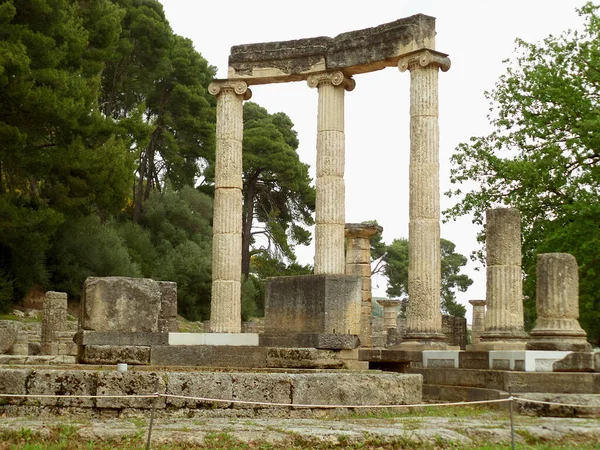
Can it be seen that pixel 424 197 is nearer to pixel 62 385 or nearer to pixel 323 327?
pixel 323 327

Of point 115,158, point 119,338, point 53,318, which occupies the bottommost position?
point 119,338

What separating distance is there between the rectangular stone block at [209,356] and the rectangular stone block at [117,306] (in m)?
0.45

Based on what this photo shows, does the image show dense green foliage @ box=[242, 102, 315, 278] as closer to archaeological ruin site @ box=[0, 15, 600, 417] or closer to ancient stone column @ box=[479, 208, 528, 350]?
archaeological ruin site @ box=[0, 15, 600, 417]

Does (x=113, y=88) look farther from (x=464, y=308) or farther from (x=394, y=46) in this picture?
(x=464, y=308)

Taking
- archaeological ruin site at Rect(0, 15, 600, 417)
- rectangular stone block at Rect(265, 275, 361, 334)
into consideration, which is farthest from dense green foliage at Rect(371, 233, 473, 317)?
rectangular stone block at Rect(265, 275, 361, 334)

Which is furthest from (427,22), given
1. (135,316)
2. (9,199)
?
(9,199)

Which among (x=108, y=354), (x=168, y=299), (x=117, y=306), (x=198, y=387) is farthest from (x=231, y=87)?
(x=198, y=387)

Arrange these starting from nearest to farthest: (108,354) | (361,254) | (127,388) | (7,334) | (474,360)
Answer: (127,388) → (108,354) → (474,360) → (7,334) → (361,254)

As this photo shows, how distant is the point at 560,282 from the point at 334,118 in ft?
23.3

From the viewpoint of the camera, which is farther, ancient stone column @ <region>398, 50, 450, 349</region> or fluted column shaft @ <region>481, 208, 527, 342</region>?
ancient stone column @ <region>398, 50, 450, 349</region>

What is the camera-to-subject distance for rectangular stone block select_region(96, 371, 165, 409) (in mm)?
8180

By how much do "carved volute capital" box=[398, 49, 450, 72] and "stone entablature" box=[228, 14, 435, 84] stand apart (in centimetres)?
13

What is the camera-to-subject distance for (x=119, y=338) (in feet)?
36.9

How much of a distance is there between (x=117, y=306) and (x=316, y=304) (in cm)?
278
